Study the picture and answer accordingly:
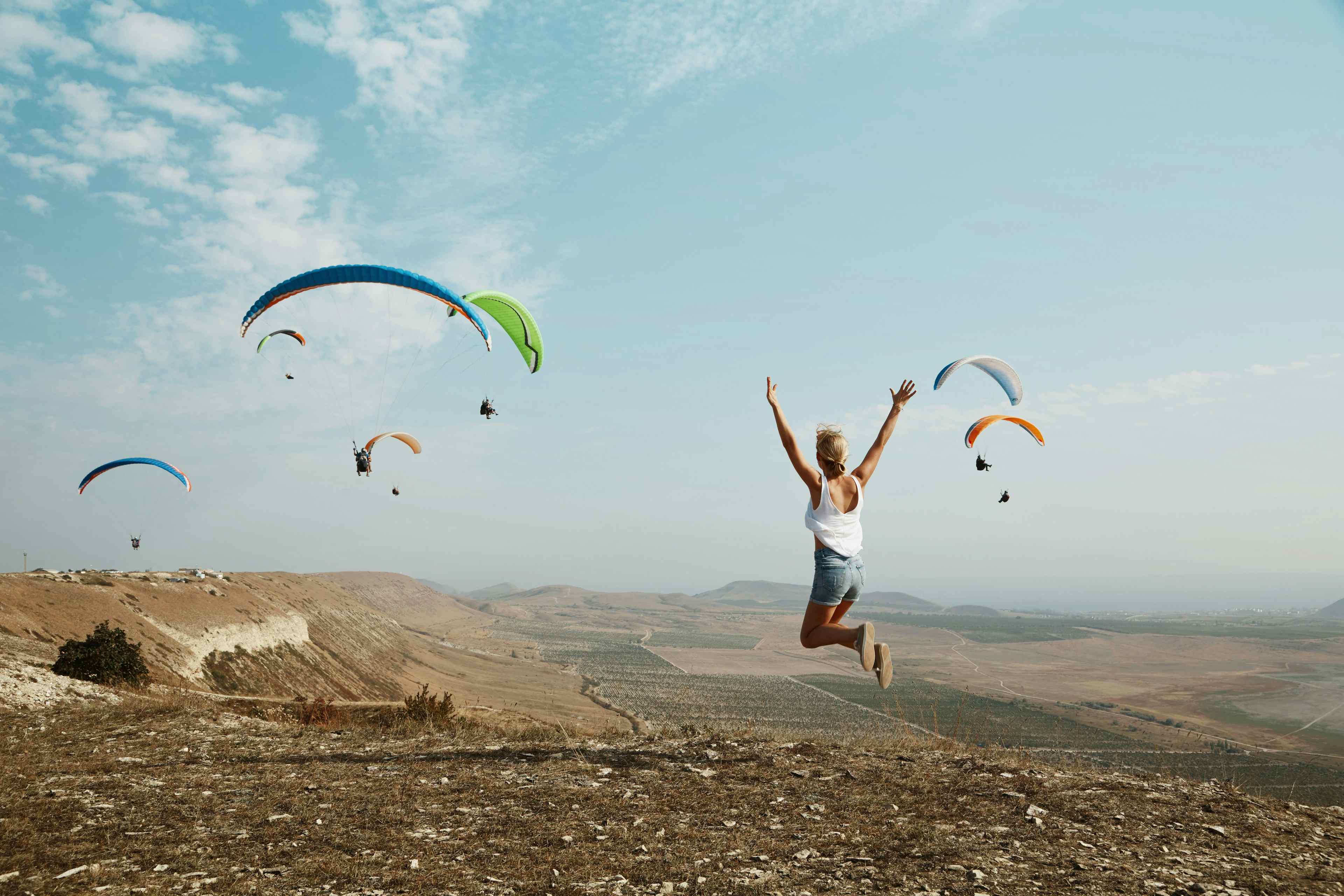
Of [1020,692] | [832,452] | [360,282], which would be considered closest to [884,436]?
[832,452]

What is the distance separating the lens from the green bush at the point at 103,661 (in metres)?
17.6

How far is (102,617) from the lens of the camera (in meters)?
35.2

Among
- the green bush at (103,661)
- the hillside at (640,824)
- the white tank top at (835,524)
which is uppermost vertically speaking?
the white tank top at (835,524)

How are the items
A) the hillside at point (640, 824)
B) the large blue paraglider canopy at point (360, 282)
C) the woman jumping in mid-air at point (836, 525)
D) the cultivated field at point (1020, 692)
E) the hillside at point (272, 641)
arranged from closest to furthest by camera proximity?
the hillside at point (640, 824) → the woman jumping in mid-air at point (836, 525) → the large blue paraglider canopy at point (360, 282) → the hillside at point (272, 641) → the cultivated field at point (1020, 692)

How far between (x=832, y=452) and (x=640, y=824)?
341 cm

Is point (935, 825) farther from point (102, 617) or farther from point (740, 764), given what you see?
point (102, 617)

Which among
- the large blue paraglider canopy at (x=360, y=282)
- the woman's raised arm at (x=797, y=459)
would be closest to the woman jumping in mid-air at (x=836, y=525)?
the woman's raised arm at (x=797, y=459)

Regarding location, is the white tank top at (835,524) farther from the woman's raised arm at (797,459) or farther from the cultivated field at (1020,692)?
the cultivated field at (1020,692)

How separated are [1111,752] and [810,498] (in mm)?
81988

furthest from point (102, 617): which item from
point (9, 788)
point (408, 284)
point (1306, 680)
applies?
point (1306, 680)

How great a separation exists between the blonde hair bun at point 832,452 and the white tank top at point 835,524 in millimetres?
118

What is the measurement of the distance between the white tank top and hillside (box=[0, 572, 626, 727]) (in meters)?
17.8

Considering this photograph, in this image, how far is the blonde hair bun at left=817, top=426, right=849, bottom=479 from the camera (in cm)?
620

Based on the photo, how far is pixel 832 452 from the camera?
20.4 ft
